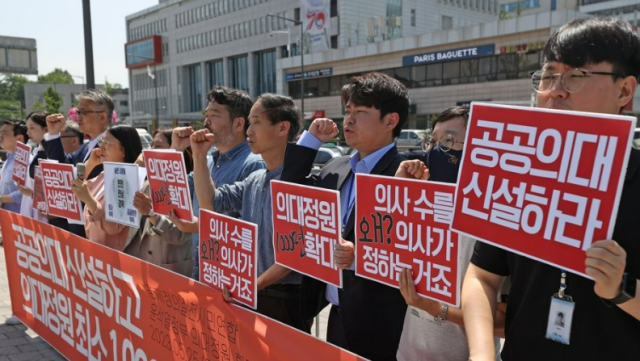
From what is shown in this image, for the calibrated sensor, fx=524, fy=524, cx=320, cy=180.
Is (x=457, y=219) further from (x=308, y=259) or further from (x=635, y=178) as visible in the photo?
(x=308, y=259)

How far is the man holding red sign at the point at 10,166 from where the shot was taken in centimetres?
590

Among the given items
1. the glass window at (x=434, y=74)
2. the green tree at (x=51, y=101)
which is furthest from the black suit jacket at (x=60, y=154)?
the green tree at (x=51, y=101)

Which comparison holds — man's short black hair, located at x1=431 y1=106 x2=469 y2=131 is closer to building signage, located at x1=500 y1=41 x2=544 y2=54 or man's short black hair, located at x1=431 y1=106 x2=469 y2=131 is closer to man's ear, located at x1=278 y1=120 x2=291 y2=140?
man's ear, located at x1=278 y1=120 x2=291 y2=140

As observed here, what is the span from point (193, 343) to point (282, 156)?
3.67 feet

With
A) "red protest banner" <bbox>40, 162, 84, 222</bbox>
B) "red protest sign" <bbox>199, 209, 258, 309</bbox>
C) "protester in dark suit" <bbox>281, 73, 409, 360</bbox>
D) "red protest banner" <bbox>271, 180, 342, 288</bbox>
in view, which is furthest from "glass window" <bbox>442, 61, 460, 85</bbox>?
"red protest banner" <bbox>271, 180, 342, 288</bbox>

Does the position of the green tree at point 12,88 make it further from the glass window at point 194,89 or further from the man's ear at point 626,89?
the man's ear at point 626,89

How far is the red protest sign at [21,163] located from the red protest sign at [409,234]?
419 centimetres

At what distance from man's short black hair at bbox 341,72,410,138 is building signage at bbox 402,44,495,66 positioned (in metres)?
34.9

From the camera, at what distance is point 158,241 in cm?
342

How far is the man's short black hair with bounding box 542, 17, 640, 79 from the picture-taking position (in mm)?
1350

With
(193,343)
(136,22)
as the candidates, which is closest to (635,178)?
(193,343)

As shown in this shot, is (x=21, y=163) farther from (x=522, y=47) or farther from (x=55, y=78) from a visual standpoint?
(x=55, y=78)

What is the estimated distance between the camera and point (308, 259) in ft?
7.11

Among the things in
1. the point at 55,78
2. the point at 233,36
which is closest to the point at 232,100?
the point at 233,36
